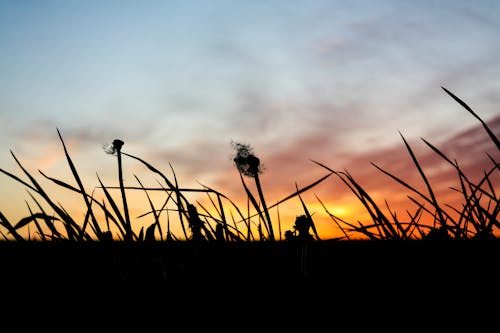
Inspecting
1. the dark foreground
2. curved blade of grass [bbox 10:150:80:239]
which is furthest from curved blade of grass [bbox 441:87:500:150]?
curved blade of grass [bbox 10:150:80:239]

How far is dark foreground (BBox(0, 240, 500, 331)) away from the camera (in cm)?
97

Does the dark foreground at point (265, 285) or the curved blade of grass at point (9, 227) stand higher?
the curved blade of grass at point (9, 227)

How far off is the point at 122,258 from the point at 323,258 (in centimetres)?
73

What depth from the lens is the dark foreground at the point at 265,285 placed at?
0.97 m

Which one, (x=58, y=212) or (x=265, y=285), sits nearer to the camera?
(x=265, y=285)

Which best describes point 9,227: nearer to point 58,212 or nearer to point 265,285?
point 58,212

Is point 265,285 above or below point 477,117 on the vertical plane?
below

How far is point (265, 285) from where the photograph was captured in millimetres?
1138

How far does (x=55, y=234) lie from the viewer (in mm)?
1805

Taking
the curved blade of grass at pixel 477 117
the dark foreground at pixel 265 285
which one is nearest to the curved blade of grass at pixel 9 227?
the dark foreground at pixel 265 285

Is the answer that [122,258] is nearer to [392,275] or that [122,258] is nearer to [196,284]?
[196,284]

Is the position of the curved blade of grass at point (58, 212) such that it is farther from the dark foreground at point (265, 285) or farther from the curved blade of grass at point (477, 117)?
the curved blade of grass at point (477, 117)

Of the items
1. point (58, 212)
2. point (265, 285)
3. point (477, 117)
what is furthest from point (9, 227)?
point (477, 117)

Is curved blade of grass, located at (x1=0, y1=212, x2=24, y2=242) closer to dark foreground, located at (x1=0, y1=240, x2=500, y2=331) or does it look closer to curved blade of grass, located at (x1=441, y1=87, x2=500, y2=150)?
dark foreground, located at (x1=0, y1=240, x2=500, y2=331)
